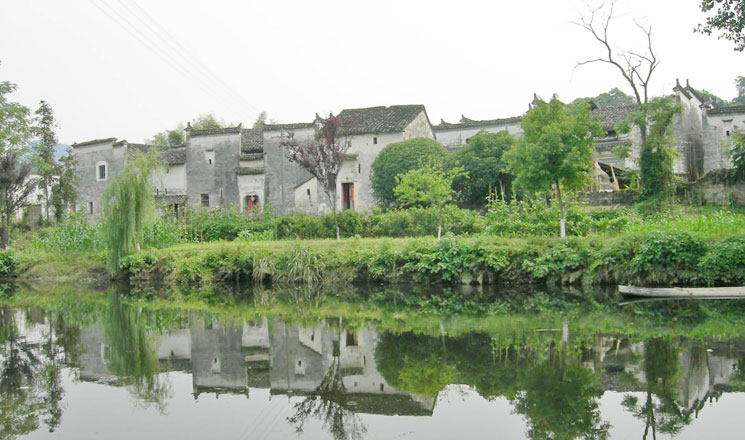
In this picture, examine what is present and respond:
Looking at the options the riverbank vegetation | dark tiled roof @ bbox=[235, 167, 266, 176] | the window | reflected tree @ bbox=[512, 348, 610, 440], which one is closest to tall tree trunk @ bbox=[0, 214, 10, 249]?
the riverbank vegetation

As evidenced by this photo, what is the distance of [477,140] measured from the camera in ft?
88.8

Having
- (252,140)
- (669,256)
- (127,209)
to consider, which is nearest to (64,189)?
(252,140)

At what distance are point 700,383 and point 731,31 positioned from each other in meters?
12.9

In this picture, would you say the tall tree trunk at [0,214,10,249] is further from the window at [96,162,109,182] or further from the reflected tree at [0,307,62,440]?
the reflected tree at [0,307,62,440]

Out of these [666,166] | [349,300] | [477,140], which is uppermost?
[477,140]

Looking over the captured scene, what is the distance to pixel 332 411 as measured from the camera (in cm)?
627

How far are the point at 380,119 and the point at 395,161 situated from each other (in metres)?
6.23

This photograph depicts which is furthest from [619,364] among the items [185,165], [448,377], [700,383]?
[185,165]

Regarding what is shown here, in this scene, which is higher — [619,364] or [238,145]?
[238,145]

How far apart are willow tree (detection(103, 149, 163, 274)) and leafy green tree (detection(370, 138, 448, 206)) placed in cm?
1210

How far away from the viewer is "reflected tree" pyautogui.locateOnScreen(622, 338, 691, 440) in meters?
5.31

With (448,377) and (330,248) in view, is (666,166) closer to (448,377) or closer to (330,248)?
(330,248)

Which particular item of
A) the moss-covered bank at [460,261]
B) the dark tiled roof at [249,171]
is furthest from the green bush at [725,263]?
the dark tiled roof at [249,171]

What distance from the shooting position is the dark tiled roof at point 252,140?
3797 cm
